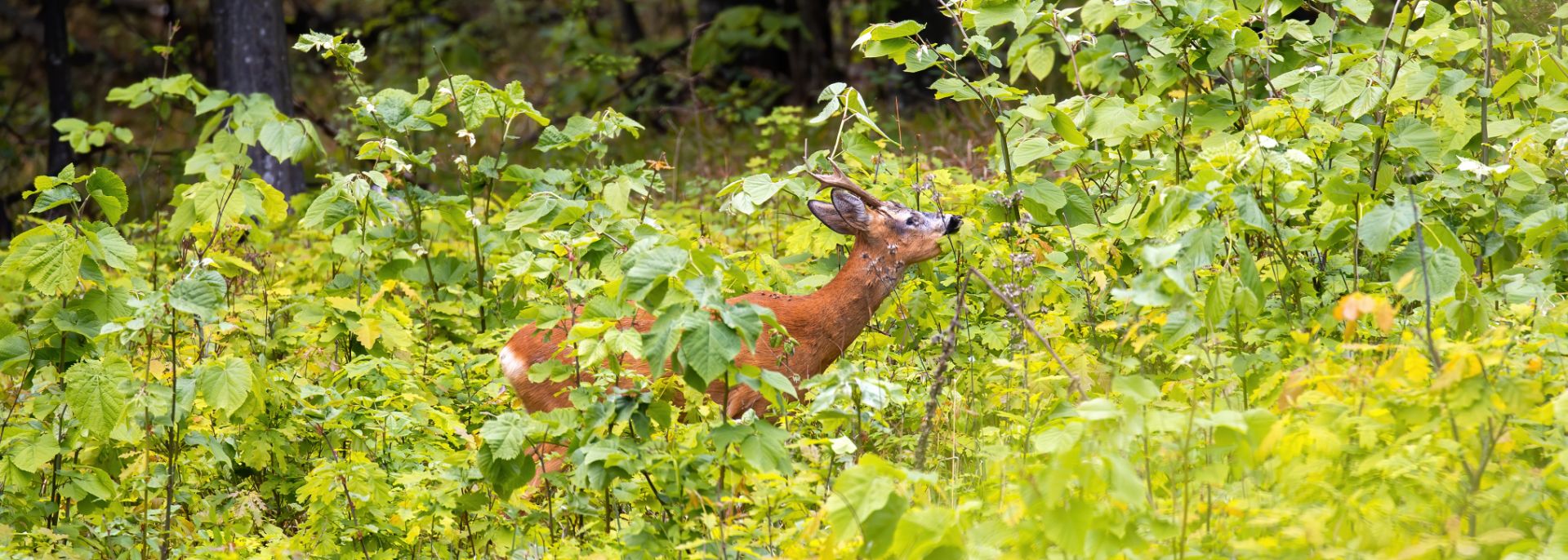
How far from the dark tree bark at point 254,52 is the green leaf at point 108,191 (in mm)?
4886

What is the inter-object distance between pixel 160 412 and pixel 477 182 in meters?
2.27

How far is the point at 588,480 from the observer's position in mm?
3295

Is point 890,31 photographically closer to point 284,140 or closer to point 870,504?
point 870,504

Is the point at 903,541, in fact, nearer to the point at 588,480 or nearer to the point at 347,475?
the point at 588,480

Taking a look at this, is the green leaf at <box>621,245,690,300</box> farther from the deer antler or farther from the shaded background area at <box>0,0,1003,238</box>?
the shaded background area at <box>0,0,1003,238</box>

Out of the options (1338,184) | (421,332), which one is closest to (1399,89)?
(1338,184)

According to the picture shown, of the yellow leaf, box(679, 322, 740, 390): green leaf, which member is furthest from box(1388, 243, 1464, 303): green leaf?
the yellow leaf

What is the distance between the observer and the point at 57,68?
1000cm

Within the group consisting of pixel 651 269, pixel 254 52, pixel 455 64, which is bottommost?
pixel 455 64

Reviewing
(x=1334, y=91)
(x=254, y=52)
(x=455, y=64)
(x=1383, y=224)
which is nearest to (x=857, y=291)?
(x=1334, y=91)

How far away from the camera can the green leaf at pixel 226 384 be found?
3867mm

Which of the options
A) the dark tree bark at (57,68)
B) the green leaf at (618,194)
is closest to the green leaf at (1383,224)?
the green leaf at (618,194)

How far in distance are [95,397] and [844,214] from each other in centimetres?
253

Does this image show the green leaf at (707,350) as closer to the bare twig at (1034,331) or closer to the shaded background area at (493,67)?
the bare twig at (1034,331)
